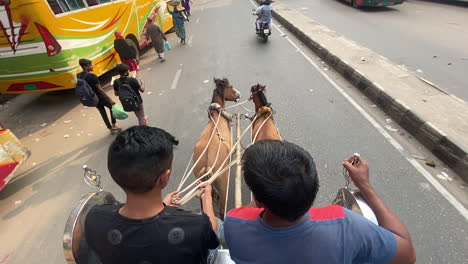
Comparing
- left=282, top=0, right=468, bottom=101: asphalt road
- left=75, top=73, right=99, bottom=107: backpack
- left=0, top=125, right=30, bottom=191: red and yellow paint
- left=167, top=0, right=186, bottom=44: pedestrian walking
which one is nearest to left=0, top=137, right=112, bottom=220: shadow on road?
left=0, top=125, right=30, bottom=191: red and yellow paint

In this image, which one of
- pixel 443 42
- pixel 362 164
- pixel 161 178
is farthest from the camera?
pixel 443 42

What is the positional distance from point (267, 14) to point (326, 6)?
7540mm

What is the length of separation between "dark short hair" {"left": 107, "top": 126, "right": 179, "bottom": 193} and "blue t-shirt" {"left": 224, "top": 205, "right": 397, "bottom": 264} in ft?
1.54

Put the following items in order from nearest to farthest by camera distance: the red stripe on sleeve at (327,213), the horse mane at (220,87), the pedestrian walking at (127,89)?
1. the red stripe on sleeve at (327,213)
2. the horse mane at (220,87)
3. the pedestrian walking at (127,89)

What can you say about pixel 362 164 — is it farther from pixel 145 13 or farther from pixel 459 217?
pixel 145 13

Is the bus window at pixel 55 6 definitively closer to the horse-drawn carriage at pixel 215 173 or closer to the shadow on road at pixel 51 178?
the shadow on road at pixel 51 178

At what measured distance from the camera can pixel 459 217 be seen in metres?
2.84

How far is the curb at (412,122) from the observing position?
3425 millimetres

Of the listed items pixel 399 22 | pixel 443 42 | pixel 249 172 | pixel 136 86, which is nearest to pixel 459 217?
pixel 249 172

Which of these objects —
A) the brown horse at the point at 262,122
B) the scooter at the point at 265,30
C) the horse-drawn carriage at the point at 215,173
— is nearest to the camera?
the horse-drawn carriage at the point at 215,173

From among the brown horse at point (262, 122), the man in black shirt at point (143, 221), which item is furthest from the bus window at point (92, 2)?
the man in black shirt at point (143, 221)

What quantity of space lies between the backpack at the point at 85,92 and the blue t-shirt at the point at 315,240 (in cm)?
431

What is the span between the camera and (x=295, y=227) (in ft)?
3.73

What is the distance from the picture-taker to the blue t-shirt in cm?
111
